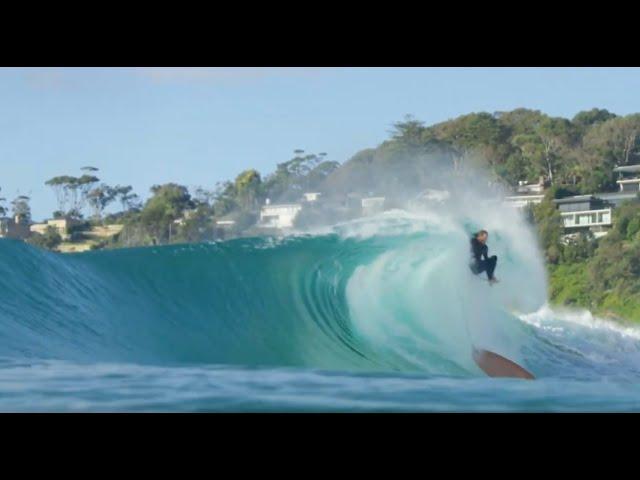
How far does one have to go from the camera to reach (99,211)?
10242 millimetres

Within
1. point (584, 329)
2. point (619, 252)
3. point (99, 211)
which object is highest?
point (99, 211)

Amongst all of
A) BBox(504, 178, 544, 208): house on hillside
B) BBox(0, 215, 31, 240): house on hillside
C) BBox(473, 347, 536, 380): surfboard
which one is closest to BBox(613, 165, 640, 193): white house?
BBox(504, 178, 544, 208): house on hillside

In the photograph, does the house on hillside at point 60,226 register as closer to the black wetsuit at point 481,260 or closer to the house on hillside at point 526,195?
the black wetsuit at point 481,260

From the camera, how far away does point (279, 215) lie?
1041 cm

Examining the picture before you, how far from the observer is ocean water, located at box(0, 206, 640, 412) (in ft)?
24.3

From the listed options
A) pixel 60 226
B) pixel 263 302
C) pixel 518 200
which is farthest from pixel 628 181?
pixel 60 226

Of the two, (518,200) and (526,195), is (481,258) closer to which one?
(518,200)

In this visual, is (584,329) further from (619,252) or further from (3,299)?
(3,299)

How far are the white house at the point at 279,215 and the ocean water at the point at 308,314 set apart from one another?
23 centimetres

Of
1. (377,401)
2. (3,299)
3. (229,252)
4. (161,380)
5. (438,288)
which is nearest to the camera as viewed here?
(377,401)

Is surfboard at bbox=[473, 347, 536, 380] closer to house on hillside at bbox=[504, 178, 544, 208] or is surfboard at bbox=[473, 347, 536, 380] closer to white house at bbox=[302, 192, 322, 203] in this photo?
house on hillside at bbox=[504, 178, 544, 208]

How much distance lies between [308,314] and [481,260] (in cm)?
165

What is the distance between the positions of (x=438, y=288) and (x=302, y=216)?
168 cm
